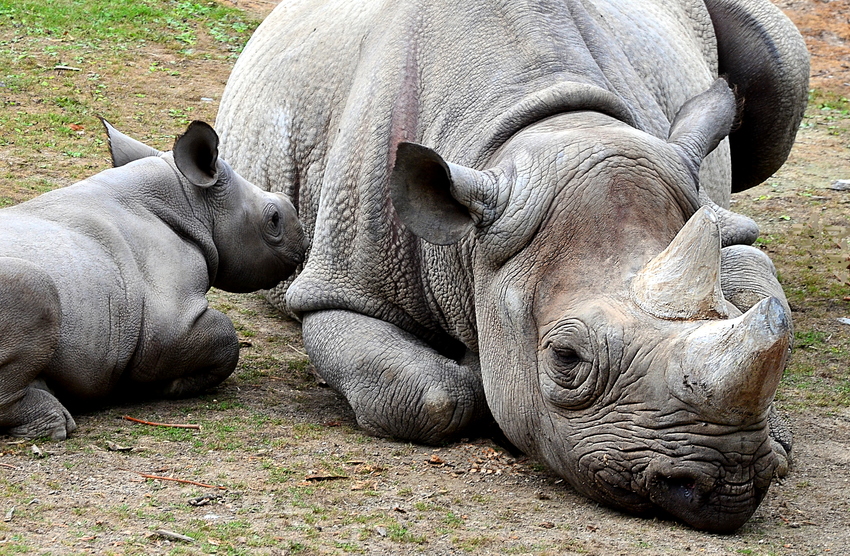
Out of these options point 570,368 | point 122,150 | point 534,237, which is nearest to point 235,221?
point 122,150

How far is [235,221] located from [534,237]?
232cm

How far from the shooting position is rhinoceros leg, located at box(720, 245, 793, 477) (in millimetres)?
5676

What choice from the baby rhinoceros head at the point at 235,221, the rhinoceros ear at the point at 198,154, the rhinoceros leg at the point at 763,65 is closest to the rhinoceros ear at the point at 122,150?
the baby rhinoceros head at the point at 235,221

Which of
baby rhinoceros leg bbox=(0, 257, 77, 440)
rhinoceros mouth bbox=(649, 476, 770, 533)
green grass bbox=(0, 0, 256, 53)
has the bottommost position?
green grass bbox=(0, 0, 256, 53)

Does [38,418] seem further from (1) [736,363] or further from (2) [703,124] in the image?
(2) [703,124]

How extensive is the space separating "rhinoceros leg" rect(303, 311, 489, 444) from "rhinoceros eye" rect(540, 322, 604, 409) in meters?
1.02

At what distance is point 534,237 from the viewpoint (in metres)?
5.01

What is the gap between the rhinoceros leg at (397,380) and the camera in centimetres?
577

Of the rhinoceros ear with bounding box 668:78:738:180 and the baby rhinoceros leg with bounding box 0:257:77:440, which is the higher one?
the rhinoceros ear with bounding box 668:78:738:180

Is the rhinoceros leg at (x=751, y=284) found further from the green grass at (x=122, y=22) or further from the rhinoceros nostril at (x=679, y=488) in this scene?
the green grass at (x=122, y=22)

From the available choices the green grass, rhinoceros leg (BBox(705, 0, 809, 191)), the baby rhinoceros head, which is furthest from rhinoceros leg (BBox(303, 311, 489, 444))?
the green grass

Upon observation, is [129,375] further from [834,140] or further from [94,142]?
[834,140]

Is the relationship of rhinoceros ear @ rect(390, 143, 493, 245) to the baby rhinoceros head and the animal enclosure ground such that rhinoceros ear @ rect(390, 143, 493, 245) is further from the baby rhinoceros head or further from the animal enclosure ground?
the baby rhinoceros head

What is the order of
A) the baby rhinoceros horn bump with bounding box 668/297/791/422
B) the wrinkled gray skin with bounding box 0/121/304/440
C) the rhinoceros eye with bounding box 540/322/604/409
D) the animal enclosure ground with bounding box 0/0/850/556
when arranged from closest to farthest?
1. the baby rhinoceros horn bump with bounding box 668/297/791/422
2. the animal enclosure ground with bounding box 0/0/850/556
3. the rhinoceros eye with bounding box 540/322/604/409
4. the wrinkled gray skin with bounding box 0/121/304/440
